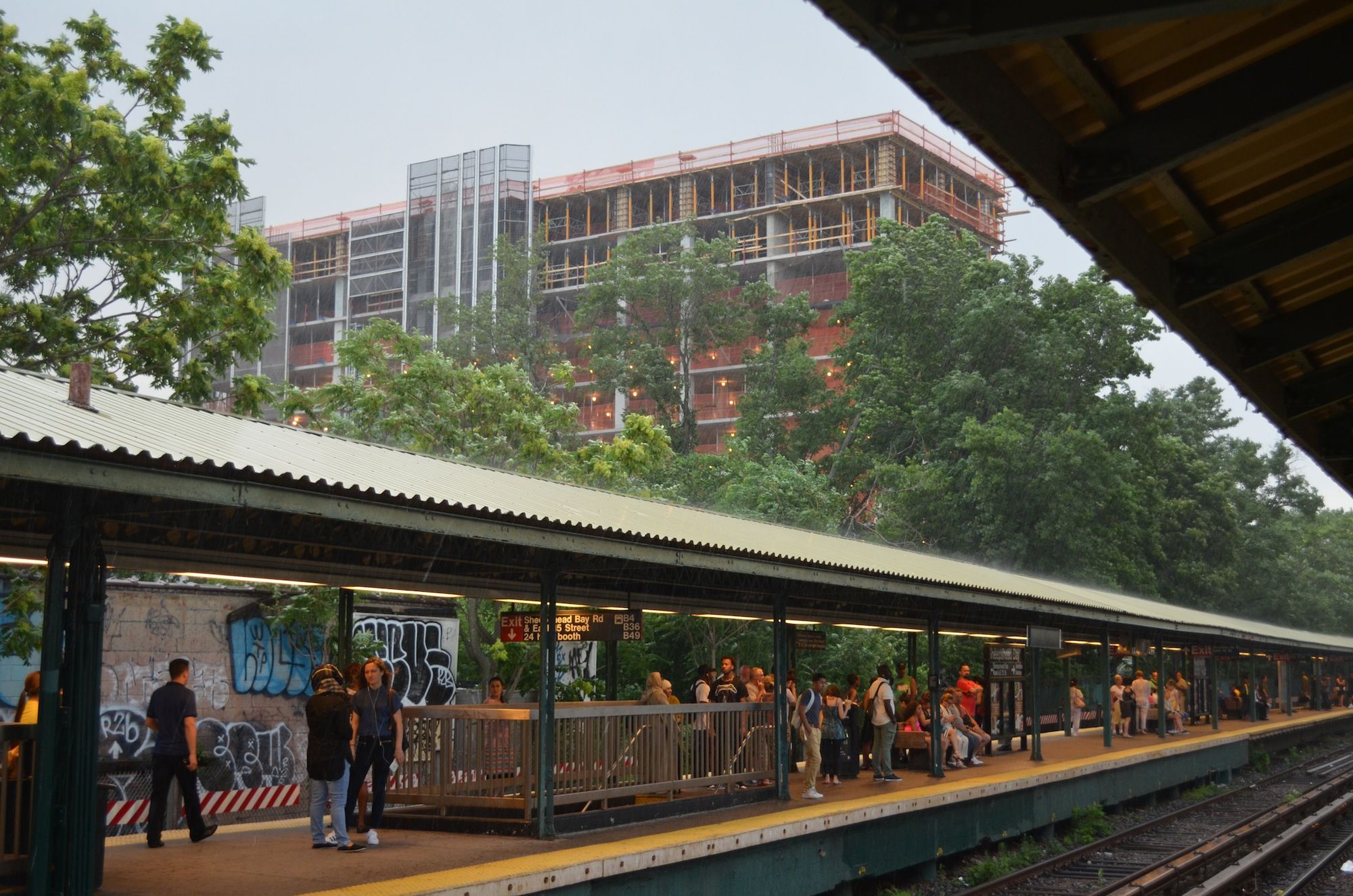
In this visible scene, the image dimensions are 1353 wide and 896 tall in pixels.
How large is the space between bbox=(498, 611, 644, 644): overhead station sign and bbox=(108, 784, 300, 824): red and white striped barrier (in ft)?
22.5

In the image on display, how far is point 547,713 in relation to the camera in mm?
10609

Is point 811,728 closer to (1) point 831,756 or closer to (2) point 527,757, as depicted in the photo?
(1) point 831,756

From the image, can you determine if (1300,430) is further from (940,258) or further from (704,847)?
(940,258)

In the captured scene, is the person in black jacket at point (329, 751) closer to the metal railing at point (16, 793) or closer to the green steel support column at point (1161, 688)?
the metal railing at point (16, 793)

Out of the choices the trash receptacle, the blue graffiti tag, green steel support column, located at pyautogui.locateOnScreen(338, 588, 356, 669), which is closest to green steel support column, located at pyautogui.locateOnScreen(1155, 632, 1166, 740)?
the blue graffiti tag

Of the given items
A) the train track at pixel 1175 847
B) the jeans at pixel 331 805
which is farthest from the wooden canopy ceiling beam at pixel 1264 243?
the train track at pixel 1175 847

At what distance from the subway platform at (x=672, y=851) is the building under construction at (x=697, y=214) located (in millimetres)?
53860

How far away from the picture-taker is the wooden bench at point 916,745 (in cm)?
1944

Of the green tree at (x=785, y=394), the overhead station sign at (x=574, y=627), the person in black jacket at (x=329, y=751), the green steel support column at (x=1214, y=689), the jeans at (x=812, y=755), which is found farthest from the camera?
the green tree at (x=785, y=394)

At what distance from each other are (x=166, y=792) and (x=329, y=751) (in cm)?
141

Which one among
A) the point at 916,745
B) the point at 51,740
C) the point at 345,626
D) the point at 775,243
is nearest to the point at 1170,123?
the point at 51,740

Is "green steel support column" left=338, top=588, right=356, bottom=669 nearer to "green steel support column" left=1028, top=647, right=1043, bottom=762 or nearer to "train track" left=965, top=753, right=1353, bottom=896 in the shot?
"train track" left=965, top=753, right=1353, bottom=896

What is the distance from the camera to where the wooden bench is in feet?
63.8

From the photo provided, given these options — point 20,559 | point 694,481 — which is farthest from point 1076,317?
point 20,559
